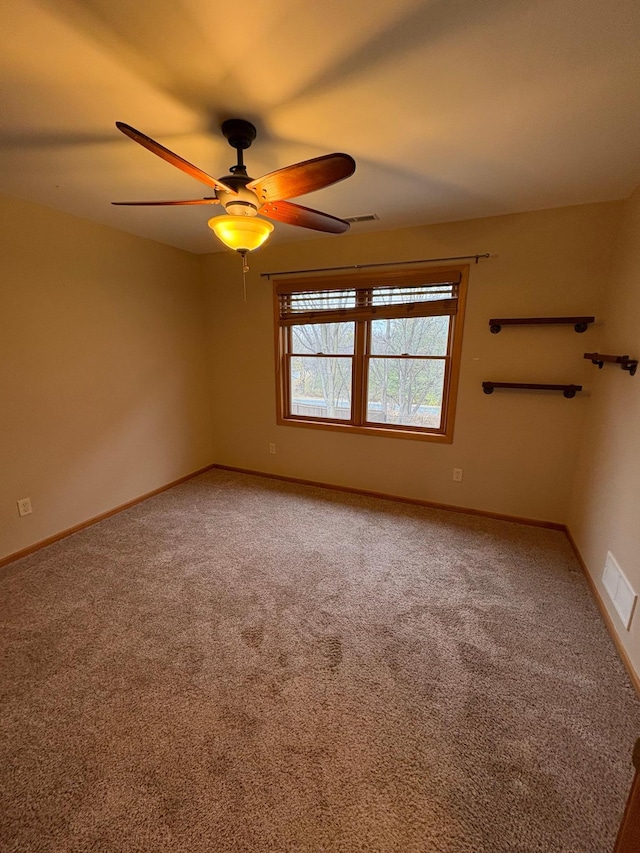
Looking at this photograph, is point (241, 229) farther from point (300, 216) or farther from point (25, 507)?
point (25, 507)

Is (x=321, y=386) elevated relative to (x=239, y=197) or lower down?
lower down

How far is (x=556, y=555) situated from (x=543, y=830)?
1789 mm

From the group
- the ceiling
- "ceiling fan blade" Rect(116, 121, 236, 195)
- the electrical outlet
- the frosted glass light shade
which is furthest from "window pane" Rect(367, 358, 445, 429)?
the electrical outlet

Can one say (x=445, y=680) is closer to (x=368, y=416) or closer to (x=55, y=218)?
(x=368, y=416)

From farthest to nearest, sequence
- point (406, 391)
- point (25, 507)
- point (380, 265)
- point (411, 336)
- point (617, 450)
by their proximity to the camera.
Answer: point (406, 391)
point (411, 336)
point (380, 265)
point (25, 507)
point (617, 450)

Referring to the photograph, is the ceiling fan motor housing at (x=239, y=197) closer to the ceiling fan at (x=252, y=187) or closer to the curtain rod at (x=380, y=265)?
the ceiling fan at (x=252, y=187)

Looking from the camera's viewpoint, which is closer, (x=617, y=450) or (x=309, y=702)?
(x=309, y=702)

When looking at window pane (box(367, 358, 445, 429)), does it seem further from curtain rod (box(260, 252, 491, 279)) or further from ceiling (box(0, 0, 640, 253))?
ceiling (box(0, 0, 640, 253))

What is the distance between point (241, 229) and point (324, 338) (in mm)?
1968

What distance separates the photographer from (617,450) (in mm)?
2043

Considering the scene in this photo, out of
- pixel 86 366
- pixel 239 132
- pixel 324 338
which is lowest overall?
pixel 86 366

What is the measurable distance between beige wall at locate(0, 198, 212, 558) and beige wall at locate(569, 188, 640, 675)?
3641 millimetres

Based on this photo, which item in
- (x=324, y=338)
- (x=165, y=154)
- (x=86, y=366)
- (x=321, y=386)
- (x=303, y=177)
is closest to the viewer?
(x=165, y=154)

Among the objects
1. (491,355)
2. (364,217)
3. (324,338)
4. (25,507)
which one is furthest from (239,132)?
(25,507)
